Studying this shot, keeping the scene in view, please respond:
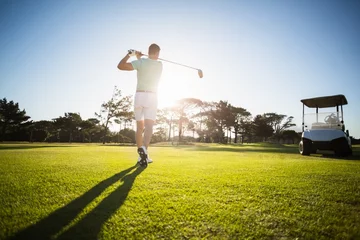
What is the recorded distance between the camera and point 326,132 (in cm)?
877

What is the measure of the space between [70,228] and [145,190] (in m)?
0.90

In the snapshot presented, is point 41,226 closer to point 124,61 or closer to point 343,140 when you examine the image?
point 124,61

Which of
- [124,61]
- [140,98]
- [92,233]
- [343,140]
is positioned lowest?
[92,233]

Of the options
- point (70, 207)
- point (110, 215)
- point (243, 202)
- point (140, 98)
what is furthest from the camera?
point (140, 98)

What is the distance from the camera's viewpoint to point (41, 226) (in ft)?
4.25

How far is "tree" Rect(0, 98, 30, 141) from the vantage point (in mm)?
55344

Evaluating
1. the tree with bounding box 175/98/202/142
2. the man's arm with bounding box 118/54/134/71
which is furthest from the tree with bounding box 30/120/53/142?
the man's arm with bounding box 118/54/134/71

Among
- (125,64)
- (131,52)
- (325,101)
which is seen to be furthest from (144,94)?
(325,101)

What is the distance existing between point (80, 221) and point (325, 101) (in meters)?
14.0

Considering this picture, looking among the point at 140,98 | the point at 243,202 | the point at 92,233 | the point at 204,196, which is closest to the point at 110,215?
the point at 92,233

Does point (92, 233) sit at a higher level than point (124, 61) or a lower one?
lower

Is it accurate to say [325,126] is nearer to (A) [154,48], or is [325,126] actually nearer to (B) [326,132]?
(B) [326,132]

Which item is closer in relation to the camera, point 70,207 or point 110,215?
point 110,215

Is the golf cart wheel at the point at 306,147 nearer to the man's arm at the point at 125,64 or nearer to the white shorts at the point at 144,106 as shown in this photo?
the white shorts at the point at 144,106
